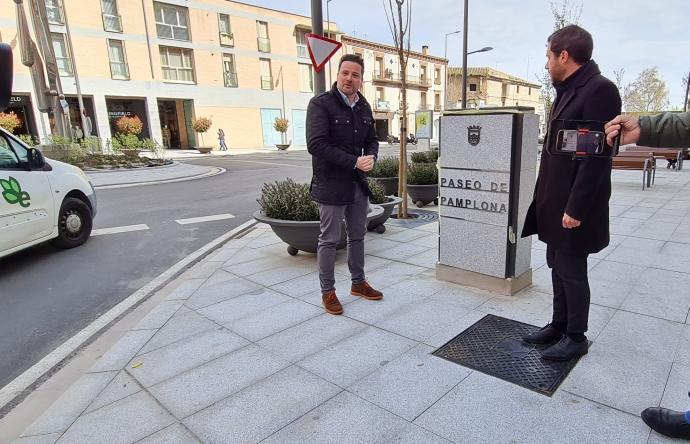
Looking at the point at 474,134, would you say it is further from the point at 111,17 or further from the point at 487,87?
the point at 487,87

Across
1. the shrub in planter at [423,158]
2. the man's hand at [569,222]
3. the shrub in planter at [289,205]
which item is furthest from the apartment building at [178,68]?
the man's hand at [569,222]

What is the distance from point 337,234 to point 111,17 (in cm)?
3054

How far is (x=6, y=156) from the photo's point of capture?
5.08 m

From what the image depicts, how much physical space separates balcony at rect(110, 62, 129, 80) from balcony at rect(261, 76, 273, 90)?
10.4 m

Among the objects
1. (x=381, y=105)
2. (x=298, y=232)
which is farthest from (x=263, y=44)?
(x=298, y=232)

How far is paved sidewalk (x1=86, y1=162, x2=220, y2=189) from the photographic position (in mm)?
13447

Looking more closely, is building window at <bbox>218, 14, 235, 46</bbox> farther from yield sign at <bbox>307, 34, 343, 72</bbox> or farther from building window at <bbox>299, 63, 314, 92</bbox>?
yield sign at <bbox>307, 34, 343, 72</bbox>

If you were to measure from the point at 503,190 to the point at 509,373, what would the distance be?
1546 millimetres

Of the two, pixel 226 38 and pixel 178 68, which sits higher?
pixel 226 38

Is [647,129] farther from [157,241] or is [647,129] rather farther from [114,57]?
[114,57]

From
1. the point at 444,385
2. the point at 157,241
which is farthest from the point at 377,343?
the point at 157,241

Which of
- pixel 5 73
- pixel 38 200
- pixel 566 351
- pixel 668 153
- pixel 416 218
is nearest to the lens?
pixel 5 73

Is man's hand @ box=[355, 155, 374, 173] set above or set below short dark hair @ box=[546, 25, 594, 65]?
below

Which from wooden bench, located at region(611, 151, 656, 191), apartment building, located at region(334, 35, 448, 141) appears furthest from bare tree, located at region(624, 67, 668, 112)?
wooden bench, located at region(611, 151, 656, 191)
